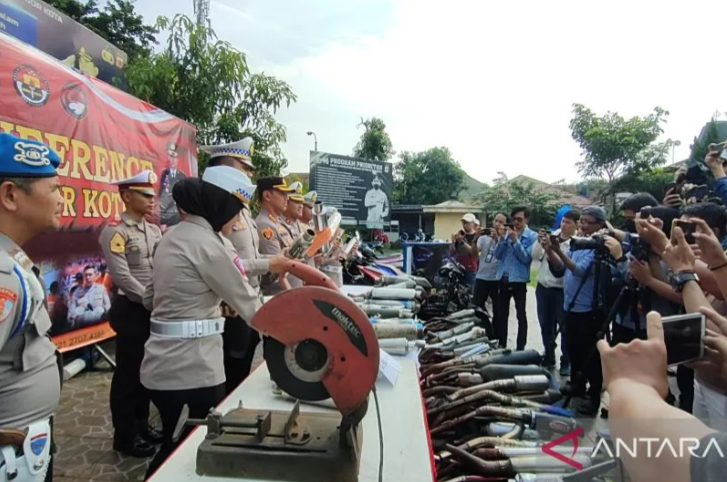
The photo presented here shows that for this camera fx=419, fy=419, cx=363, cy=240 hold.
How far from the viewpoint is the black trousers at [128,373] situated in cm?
274

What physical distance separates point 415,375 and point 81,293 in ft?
11.0

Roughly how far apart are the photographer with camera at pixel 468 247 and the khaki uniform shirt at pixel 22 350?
5697 mm

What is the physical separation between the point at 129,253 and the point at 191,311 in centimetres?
173

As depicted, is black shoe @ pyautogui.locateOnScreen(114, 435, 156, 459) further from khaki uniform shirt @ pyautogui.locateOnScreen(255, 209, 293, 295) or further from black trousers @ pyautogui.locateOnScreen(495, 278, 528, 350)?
black trousers @ pyautogui.locateOnScreen(495, 278, 528, 350)

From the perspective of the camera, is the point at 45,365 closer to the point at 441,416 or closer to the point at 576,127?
the point at 441,416

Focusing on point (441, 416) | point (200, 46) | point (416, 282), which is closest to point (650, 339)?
point (441, 416)

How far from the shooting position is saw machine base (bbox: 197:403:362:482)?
1220mm

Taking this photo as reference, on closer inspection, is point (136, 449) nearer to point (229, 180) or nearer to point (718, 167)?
point (229, 180)

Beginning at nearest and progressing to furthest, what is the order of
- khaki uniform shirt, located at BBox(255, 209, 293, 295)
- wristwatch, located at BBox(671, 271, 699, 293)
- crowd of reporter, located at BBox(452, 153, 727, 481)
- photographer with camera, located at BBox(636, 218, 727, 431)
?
crowd of reporter, located at BBox(452, 153, 727, 481) → photographer with camera, located at BBox(636, 218, 727, 431) → wristwatch, located at BBox(671, 271, 699, 293) → khaki uniform shirt, located at BBox(255, 209, 293, 295)

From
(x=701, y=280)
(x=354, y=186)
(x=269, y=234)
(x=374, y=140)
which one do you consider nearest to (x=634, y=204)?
(x=701, y=280)

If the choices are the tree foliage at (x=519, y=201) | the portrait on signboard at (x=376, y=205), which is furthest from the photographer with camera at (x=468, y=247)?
the tree foliage at (x=519, y=201)

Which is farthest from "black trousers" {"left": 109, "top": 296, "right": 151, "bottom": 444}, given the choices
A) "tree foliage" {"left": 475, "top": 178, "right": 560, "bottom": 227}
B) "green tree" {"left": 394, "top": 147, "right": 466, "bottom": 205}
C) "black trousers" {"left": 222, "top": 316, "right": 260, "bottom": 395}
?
"green tree" {"left": 394, "top": 147, "right": 466, "bottom": 205}

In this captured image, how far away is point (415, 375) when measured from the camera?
210 cm

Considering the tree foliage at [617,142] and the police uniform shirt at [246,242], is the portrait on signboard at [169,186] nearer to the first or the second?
the police uniform shirt at [246,242]
